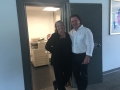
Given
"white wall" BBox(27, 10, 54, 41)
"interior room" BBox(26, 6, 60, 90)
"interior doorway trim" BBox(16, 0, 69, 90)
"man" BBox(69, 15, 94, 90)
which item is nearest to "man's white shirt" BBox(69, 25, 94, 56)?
"man" BBox(69, 15, 94, 90)

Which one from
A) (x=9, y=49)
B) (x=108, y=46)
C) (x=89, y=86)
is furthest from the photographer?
(x=108, y=46)

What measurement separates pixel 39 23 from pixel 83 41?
320cm

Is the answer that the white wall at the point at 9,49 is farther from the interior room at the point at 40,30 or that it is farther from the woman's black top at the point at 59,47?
the interior room at the point at 40,30

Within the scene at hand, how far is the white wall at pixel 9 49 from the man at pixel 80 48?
93 cm

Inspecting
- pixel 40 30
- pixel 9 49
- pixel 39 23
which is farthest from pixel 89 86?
pixel 39 23

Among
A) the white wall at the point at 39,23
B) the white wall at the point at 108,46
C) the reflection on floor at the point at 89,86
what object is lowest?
the reflection on floor at the point at 89,86

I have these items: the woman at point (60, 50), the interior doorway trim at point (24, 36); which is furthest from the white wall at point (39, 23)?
the woman at point (60, 50)

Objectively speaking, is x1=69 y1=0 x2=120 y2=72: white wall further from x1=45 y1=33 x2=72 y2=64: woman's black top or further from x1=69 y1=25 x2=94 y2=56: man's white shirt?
x1=45 y1=33 x2=72 y2=64: woman's black top

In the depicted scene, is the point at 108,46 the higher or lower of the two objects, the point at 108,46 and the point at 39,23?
the lower

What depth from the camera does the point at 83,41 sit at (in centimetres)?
186

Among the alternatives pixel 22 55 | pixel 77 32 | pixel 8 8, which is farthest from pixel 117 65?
pixel 8 8

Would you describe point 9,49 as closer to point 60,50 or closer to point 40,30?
point 60,50

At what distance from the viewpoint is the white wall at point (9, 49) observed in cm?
185

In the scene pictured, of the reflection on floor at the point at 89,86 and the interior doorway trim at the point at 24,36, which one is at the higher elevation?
the interior doorway trim at the point at 24,36
